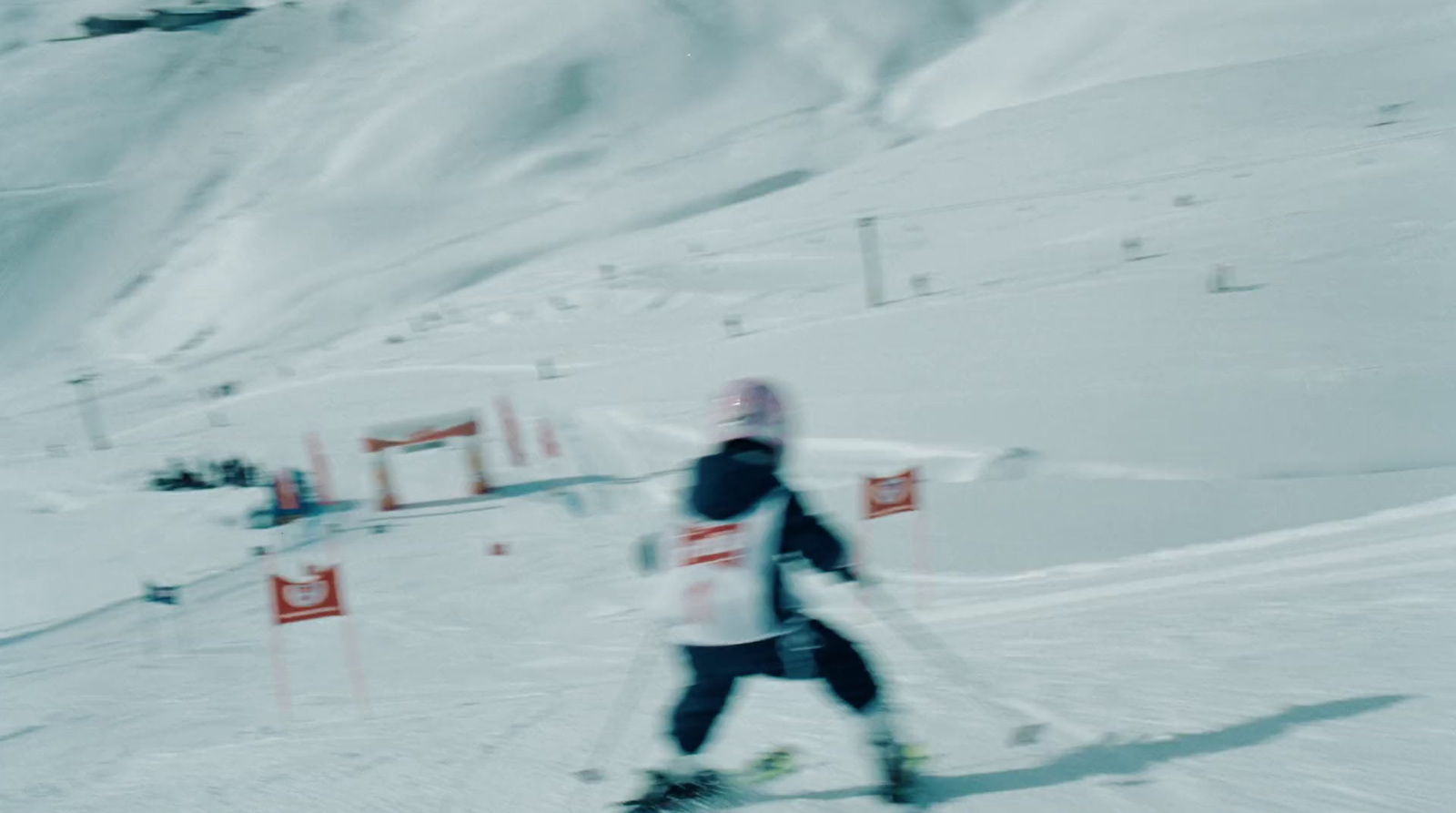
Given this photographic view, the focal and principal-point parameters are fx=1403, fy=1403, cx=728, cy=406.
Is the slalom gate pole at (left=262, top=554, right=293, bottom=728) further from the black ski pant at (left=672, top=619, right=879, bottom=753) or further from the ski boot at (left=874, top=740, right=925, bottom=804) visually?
the ski boot at (left=874, top=740, right=925, bottom=804)

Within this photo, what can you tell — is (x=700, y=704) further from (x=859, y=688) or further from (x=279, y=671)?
(x=279, y=671)

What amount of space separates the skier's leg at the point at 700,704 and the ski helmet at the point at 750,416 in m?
0.58

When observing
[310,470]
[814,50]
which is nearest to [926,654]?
[310,470]

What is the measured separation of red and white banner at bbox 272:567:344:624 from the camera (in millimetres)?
6496

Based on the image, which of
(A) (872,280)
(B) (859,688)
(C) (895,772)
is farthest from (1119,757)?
(A) (872,280)

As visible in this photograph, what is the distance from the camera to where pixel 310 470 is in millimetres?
16797

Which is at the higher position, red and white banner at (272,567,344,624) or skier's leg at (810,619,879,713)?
skier's leg at (810,619,879,713)

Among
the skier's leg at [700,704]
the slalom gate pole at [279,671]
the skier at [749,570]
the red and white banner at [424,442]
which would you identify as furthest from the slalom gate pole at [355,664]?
the red and white banner at [424,442]

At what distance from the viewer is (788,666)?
3.68 m

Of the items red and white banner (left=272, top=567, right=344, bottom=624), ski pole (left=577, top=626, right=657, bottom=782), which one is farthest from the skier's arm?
red and white banner (left=272, top=567, right=344, bottom=624)

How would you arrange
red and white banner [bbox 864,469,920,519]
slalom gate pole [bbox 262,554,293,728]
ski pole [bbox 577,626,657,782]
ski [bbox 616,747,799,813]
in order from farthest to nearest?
red and white banner [bbox 864,469,920,519], slalom gate pole [bbox 262,554,293,728], ski pole [bbox 577,626,657,782], ski [bbox 616,747,799,813]

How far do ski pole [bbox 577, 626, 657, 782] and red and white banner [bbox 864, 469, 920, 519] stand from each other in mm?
1446

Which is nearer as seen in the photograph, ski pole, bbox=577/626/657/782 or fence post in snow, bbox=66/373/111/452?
ski pole, bbox=577/626/657/782

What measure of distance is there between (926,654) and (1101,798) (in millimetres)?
2068
